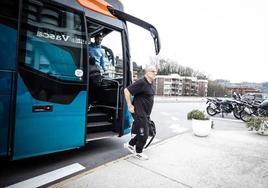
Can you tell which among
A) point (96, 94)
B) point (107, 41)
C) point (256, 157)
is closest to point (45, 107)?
point (96, 94)

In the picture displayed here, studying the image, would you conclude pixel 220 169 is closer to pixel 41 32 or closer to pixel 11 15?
pixel 41 32

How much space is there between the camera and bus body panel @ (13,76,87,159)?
262 cm

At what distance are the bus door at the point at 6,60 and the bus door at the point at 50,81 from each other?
90 millimetres

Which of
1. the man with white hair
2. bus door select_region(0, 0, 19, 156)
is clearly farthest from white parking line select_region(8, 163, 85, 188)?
the man with white hair

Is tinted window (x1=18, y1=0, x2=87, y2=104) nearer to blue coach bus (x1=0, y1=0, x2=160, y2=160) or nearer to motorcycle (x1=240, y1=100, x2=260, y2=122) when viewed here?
blue coach bus (x1=0, y1=0, x2=160, y2=160)

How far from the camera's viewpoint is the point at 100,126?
414 cm

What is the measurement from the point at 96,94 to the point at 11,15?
8.30 ft

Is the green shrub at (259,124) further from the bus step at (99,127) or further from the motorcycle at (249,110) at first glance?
the bus step at (99,127)

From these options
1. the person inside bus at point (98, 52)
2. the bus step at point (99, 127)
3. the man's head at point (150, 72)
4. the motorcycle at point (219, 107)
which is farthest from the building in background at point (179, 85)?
the man's head at point (150, 72)

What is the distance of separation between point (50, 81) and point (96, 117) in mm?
1570

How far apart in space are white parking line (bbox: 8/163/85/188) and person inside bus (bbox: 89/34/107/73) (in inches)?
84.8

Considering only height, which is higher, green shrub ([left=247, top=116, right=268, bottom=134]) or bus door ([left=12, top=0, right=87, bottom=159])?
bus door ([left=12, top=0, right=87, bottom=159])

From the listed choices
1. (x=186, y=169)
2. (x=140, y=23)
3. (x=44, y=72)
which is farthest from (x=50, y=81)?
(x=186, y=169)

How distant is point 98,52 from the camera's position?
4.30 metres
